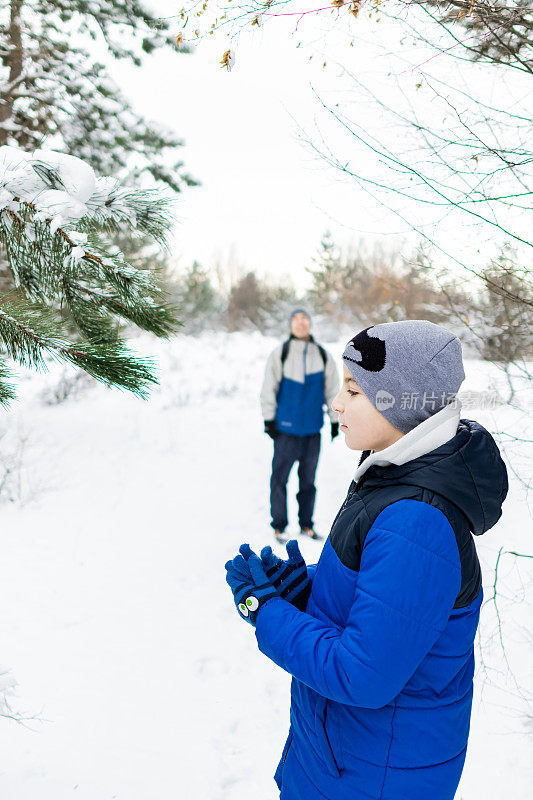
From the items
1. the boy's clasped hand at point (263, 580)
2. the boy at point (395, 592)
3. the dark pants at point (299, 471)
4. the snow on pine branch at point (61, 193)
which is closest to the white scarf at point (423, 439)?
the boy at point (395, 592)

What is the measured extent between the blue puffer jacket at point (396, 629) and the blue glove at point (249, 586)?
28mm

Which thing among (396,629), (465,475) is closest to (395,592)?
(396,629)

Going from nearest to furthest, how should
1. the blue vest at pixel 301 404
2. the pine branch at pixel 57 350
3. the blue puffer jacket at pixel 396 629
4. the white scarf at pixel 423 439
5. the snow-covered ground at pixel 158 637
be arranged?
the blue puffer jacket at pixel 396 629 < the white scarf at pixel 423 439 < the pine branch at pixel 57 350 < the snow-covered ground at pixel 158 637 < the blue vest at pixel 301 404

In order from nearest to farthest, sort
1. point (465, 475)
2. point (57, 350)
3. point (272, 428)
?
point (465, 475)
point (57, 350)
point (272, 428)

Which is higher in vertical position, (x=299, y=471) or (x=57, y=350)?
(x=57, y=350)

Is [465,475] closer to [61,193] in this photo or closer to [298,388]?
[61,193]

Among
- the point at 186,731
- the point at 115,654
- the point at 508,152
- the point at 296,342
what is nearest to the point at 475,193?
the point at 508,152

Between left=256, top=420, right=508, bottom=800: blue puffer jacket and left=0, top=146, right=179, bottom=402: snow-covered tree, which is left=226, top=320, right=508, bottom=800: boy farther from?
left=0, top=146, right=179, bottom=402: snow-covered tree

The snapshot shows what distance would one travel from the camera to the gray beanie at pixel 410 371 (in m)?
1.05

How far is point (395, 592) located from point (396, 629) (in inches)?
2.7

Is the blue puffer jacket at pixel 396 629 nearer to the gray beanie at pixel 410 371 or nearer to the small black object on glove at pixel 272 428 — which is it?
the gray beanie at pixel 410 371

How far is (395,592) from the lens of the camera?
34.6 inches

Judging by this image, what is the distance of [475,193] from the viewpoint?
187cm

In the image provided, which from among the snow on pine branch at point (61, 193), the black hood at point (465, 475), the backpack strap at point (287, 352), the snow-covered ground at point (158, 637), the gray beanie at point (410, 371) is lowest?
the snow-covered ground at point (158, 637)
